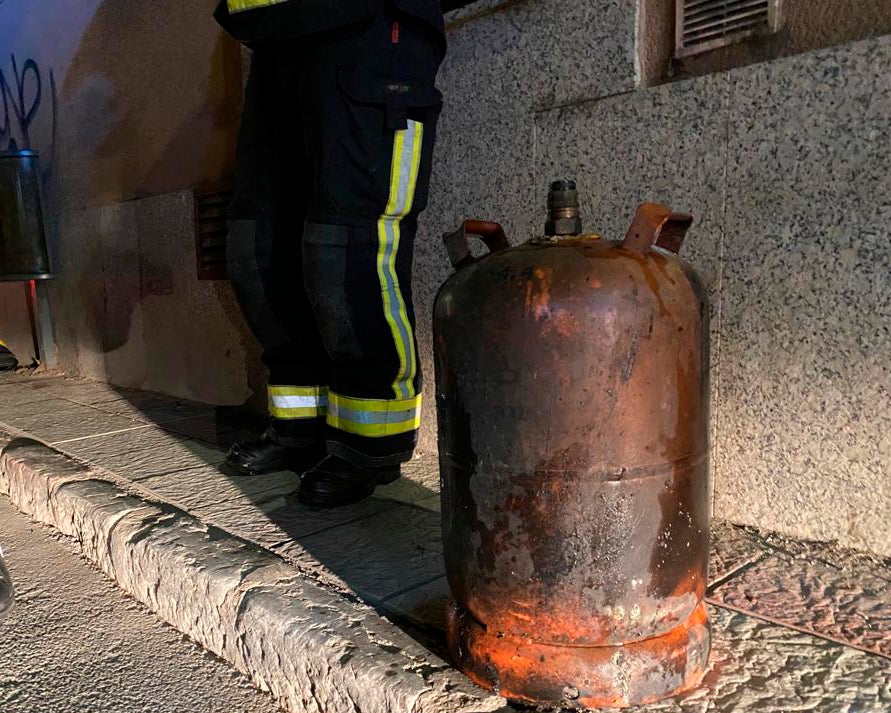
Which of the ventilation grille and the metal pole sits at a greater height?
the ventilation grille

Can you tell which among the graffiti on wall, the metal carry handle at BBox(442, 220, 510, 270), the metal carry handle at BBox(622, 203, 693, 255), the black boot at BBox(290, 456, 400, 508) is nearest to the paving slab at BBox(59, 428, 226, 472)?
the black boot at BBox(290, 456, 400, 508)

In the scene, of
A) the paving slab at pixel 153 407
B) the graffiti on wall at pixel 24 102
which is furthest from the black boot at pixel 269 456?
the graffiti on wall at pixel 24 102

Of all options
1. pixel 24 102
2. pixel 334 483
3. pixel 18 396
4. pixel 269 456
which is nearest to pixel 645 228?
pixel 334 483

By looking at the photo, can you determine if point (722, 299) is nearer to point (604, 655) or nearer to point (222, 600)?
point (604, 655)

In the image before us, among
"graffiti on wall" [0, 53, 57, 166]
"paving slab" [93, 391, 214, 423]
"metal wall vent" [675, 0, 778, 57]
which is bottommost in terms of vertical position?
"paving slab" [93, 391, 214, 423]

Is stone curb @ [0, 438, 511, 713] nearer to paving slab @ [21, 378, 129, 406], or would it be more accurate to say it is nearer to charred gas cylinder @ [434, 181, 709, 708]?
charred gas cylinder @ [434, 181, 709, 708]

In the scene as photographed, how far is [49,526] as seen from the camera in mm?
2514

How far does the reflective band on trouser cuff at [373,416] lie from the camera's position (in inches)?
87.6

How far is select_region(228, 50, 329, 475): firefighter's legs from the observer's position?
8.03ft

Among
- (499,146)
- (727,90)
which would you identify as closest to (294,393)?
(499,146)

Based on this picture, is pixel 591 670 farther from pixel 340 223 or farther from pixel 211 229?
pixel 211 229

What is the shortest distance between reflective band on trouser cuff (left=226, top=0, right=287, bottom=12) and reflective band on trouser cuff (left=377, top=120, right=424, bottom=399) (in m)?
0.49

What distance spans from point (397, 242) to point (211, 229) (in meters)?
1.78

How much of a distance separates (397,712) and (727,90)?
1.64 metres
